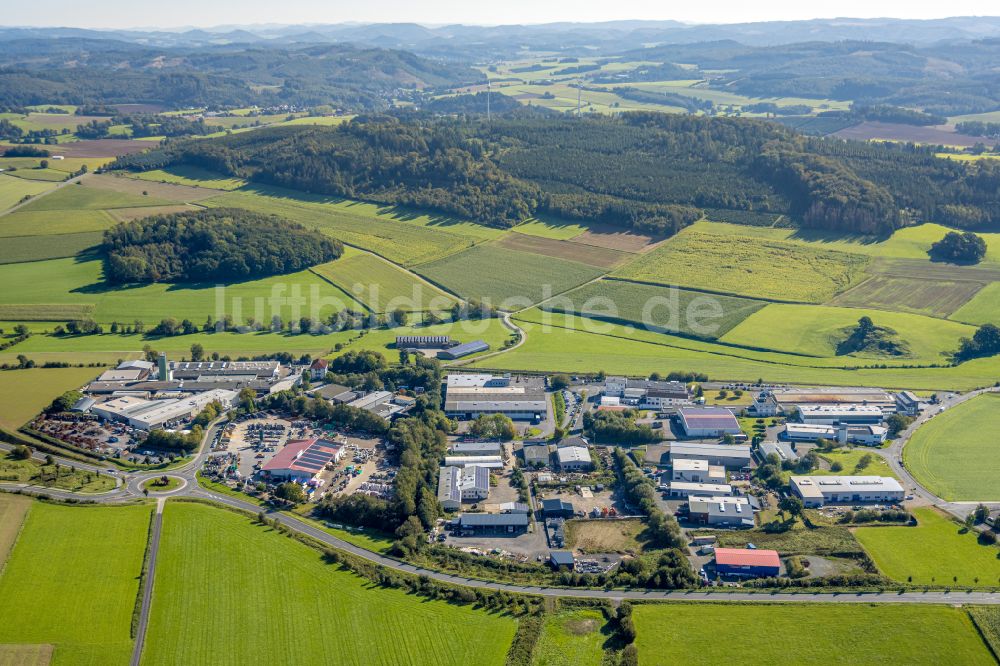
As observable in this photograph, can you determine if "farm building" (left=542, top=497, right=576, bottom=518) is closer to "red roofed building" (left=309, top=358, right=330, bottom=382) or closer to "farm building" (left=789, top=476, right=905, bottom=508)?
"farm building" (left=789, top=476, right=905, bottom=508)

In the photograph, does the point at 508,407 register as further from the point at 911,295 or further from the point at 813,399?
the point at 911,295

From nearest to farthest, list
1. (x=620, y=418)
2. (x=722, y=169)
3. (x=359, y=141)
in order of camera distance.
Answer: (x=620, y=418), (x=722, y=169), (x=359, y=141)

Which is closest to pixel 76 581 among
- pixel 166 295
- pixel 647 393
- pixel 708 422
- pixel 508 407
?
pixel 508 407

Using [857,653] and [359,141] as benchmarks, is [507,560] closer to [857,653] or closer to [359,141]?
[857,653]

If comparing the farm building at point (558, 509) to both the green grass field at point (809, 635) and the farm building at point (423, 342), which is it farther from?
the farm building at point (423, 342)

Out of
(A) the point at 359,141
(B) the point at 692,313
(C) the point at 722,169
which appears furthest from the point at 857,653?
(A) the point at 359,141

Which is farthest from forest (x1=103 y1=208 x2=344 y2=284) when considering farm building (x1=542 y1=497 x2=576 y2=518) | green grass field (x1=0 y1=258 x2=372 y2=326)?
farm building (x1=542 y1=497 x2=576 y2=518)

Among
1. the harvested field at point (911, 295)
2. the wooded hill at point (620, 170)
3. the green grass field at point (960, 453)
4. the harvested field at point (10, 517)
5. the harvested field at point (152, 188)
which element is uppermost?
the wooded hill at point (620, 170)

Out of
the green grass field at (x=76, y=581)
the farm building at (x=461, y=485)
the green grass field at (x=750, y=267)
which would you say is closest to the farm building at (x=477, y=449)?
the farm building at (x=461, y=485)
